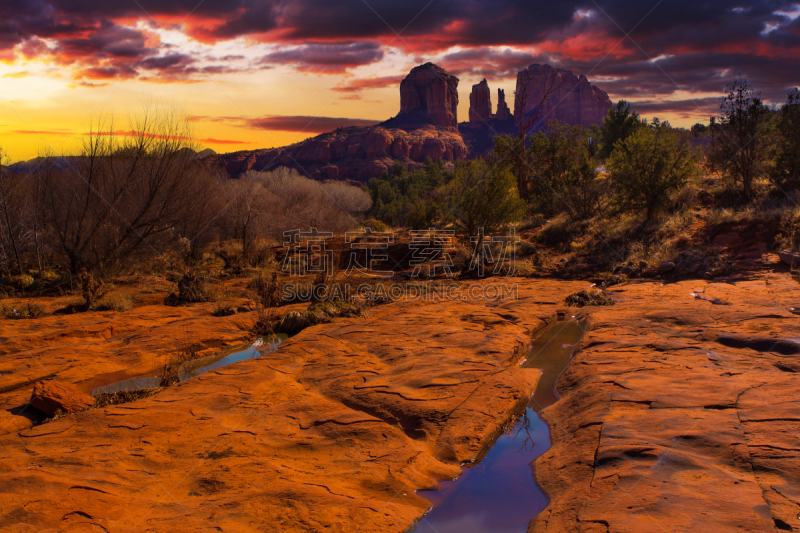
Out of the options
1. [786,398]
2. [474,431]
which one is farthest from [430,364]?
[786,398]

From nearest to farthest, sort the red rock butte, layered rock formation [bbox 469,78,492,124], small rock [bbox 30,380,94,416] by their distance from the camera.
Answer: small rock [bbox 30,380,94,416], the red rock butte, layered rock formation [bbox 469,78,492,124]

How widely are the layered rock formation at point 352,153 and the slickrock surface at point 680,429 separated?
8603 cm

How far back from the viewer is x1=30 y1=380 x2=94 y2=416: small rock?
18.6ft

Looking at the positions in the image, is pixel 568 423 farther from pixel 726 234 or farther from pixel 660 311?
pixel 726 234

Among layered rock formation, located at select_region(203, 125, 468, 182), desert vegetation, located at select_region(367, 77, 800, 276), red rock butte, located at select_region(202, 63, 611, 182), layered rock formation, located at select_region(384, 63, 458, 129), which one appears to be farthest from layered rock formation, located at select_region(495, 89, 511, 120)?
desert vegetation, located at select_region(367, 77, 800, 276)

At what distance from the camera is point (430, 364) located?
6.85m

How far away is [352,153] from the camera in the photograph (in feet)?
334

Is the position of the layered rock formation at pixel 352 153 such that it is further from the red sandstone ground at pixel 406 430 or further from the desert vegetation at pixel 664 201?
the red sandstone ground at pixel 406 430

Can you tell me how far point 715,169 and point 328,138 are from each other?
99355mm

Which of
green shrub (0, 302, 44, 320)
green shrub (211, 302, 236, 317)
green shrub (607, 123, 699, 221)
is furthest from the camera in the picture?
green shrub (607, 123, 699, 221)

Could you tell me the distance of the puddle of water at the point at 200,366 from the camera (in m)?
6.95

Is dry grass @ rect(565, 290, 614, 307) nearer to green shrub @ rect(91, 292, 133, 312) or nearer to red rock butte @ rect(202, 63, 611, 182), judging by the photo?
green shrub @ rect(91, 292, 133, 312)

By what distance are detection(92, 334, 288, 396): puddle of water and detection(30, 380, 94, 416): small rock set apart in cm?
70

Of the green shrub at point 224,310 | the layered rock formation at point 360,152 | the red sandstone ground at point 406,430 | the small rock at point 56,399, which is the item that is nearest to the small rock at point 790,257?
the red sandstone ground at point 406,430
